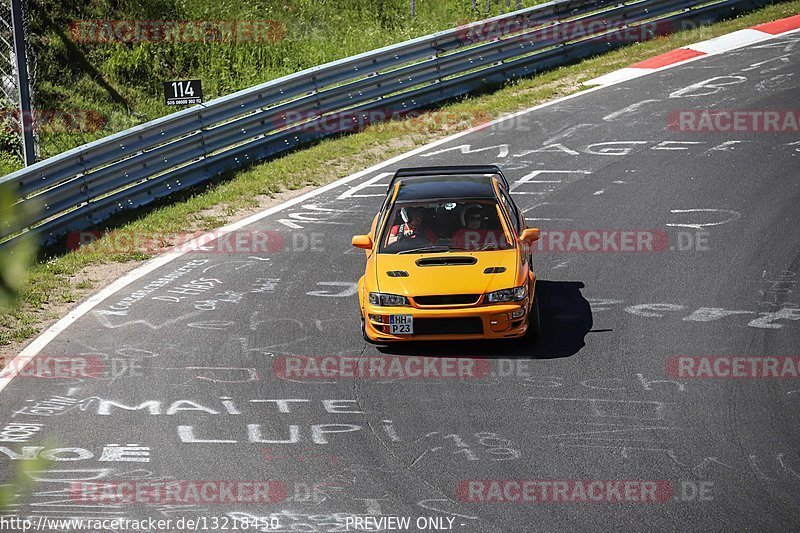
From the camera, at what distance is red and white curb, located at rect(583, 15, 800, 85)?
1991cm

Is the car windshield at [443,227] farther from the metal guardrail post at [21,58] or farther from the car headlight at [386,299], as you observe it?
the metal guardrail post at [21,58]

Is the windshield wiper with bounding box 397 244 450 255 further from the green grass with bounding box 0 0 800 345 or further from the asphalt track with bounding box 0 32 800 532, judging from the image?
the green grass with bounding box 0 0 800 345

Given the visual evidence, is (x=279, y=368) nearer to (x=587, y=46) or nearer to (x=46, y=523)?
(x=46, y=523)

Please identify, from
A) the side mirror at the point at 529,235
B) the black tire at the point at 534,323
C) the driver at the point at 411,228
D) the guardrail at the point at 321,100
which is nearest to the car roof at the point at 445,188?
the driver at the point at 411,228

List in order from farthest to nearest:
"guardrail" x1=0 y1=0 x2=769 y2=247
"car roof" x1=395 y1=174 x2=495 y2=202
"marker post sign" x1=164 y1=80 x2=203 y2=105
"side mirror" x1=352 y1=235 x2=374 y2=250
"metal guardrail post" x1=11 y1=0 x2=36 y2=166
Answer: "marker post sign" x1=164 y1=80 x2=203 y2=105
"guardrail" x1=0 y1=0 x2=769 y2=247
"metal guardrail post" x1=11 y1=0 x2=36 y2=166
"car roof" x1=395 y1=174 x2=495 y2=202
"side mirror" x1=352 y1=235 x2=374 y2=250

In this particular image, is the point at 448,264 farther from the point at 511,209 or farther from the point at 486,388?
the point at 486,388

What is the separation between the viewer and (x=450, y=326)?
31.1 ft

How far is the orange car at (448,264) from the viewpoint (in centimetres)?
948

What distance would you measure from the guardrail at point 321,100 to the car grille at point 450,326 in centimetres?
478

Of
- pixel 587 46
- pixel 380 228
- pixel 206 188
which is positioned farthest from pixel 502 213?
pixel 587 46

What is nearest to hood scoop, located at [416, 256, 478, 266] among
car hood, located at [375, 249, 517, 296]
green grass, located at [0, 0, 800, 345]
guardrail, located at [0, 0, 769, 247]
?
car hood, located at [375, 249, 517, 296]

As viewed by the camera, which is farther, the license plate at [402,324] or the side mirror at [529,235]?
the side mirror at [529,235]

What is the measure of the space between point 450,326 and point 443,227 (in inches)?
54.7

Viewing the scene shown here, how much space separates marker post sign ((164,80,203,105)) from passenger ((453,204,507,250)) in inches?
236
